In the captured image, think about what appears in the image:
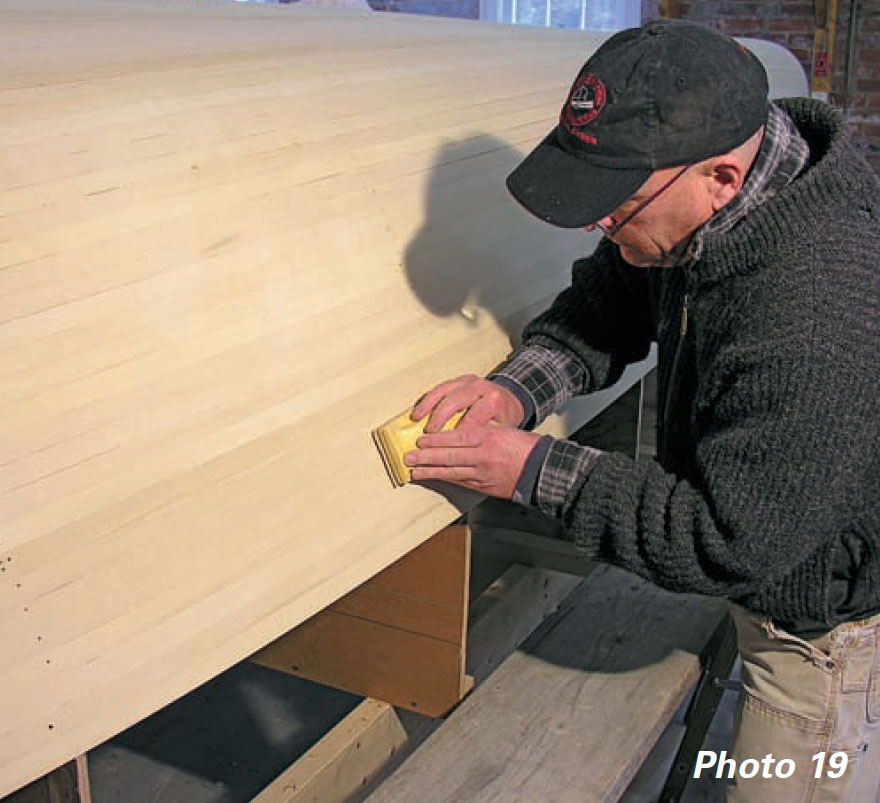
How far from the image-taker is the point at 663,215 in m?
1.72

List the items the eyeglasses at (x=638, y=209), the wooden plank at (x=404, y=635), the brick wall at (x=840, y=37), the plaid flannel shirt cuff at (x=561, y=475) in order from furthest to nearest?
the brick wall at (x=840, y=37) → the wooden plank at (x=404, y=635) → the plaid flannel shirt cuff at (x=561, y=475) → the eyeglasses at (x=638, y=209)

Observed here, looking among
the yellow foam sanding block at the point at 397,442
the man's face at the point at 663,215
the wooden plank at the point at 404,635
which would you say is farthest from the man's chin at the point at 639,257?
the wooden plank at the point at 404,635

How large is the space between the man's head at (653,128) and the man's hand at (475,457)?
0.40m

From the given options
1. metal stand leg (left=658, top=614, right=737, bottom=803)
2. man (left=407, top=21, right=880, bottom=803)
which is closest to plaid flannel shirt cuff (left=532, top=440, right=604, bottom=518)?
man (left=407, top=21, right=880, bottom=803)

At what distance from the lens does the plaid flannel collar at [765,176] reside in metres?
1.72

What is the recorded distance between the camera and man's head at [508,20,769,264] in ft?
5.29

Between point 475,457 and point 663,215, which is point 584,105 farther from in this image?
point 475,457

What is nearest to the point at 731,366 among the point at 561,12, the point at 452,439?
the point at 452,439

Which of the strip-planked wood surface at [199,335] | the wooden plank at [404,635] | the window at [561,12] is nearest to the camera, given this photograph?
the strip-planked wood surface at [199,335]

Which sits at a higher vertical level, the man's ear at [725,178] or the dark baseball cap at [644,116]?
the dark baseball cap at [644,116]

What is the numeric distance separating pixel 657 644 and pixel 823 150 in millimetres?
1283

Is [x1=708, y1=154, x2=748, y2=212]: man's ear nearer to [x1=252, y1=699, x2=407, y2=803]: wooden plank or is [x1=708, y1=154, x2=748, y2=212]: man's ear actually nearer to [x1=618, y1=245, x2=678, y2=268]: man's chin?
[x1=618, y1=245, x2=678, y2=268]: man's chin

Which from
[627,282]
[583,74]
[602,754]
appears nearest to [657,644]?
[602,754]

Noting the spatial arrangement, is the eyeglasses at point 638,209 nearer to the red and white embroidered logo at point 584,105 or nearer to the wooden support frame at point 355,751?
the red and white embroidered logo at point 584,105
